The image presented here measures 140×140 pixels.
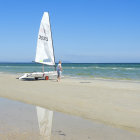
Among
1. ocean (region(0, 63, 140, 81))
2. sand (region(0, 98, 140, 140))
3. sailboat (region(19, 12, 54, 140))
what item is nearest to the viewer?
sand (region(0, 98, 140, 140))

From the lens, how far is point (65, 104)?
8047mm

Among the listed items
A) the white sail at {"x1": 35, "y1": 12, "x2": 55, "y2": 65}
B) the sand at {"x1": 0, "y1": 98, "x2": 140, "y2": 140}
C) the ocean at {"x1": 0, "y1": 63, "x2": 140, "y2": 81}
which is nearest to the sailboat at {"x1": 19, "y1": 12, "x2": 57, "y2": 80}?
the white sail at {"x1": 35, "y1": 12, "x2": 55, "y2": 65}

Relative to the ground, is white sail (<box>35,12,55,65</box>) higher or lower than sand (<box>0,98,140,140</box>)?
higher

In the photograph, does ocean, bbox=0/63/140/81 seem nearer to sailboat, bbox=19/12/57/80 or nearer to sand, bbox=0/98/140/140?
sailboat, bbox=19/12/57/80

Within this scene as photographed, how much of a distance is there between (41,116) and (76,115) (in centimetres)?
95

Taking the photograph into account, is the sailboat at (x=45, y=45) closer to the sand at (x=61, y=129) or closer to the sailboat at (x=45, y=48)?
the sailboat at (x=45, y=48)

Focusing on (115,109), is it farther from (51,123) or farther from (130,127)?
(51,123)

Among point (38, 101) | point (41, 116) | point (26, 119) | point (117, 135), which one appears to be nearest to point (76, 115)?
point (41, 116)

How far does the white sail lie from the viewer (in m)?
20.2

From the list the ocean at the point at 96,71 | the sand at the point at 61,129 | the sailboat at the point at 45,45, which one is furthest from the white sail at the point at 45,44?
the sand at the point at 61,129

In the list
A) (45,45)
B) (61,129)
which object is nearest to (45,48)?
(45,45)

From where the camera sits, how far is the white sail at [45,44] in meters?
20.2

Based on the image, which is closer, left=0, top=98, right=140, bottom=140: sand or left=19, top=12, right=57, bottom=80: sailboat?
left=0, top=98, right=140, bottom=140: sand

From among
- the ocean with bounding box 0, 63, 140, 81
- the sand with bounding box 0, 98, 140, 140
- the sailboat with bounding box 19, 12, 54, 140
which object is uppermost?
the sailboat with bounding box 19, 12, 54, 140
